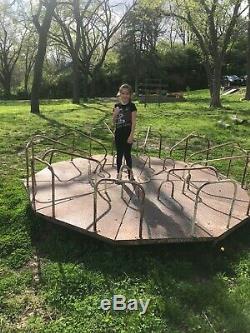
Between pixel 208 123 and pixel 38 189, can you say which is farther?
pixel 208 123

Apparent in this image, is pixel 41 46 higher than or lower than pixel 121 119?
higher

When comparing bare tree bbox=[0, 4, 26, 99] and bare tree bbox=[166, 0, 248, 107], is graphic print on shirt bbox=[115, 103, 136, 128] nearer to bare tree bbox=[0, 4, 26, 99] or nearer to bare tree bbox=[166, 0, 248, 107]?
bare tree bbox=[166, 0, 248, 107]

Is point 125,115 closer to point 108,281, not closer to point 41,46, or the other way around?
point 108,281

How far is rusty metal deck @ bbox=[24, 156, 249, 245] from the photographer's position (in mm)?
5270

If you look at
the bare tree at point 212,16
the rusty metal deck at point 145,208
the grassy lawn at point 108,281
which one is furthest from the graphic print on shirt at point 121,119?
the bare tree at point 212,16

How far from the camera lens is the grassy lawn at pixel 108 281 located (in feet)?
14.0

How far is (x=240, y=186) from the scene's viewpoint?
23.9 feet

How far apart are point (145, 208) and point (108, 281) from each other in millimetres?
1403

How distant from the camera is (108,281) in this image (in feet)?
16.0

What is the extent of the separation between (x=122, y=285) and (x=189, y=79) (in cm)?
4187

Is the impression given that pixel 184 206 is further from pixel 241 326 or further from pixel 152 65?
pixel 152 65

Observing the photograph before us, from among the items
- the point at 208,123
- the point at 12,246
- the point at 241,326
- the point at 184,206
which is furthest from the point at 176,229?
the point at 208,123

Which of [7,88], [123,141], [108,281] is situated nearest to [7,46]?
[7,88]

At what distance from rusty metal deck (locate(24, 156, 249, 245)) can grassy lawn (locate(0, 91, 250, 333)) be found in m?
0.30
